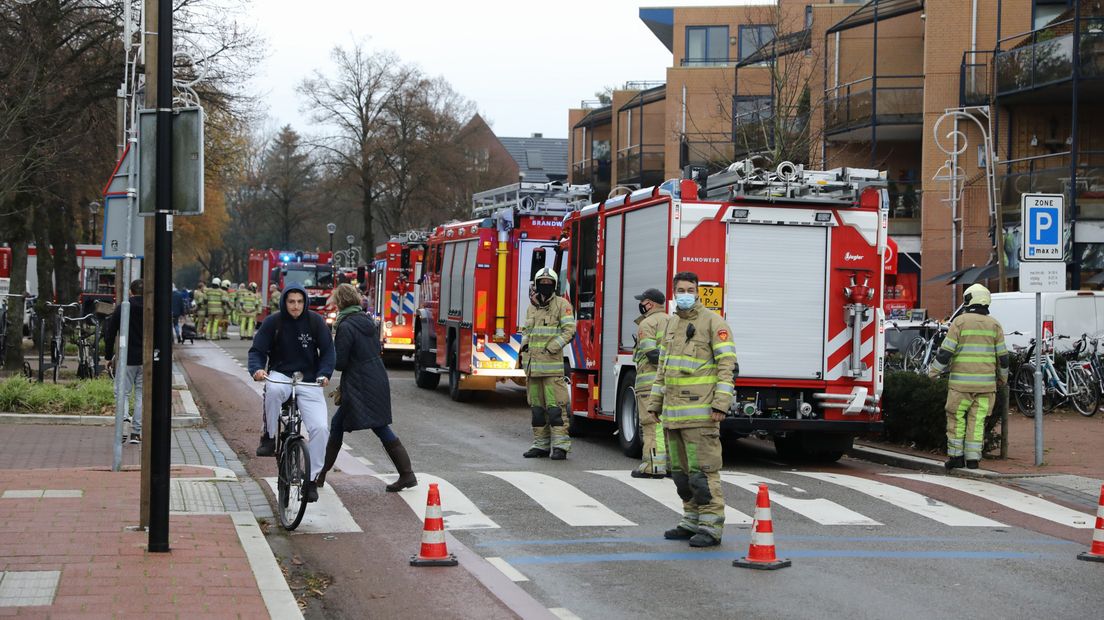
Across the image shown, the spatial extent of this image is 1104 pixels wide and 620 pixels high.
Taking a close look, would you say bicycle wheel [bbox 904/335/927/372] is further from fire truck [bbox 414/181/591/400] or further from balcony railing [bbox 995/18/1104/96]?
balcony railing [bbox 995/18/1104/96]

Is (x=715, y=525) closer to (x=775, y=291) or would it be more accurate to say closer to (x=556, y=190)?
(x=775, y=291)

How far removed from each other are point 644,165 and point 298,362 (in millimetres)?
47280

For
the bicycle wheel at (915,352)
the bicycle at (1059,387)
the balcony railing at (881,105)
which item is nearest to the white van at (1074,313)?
the bicycle at (1059,387)

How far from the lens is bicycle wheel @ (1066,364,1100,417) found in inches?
800

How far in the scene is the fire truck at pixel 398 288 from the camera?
2655 cm

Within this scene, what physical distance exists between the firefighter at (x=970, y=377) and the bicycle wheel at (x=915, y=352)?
9.91 metres

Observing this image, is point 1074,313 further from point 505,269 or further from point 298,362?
point 298,362

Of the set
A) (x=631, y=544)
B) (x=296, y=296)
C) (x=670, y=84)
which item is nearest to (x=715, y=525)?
(x=631, y=544)

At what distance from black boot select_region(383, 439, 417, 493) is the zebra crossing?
0.09 m

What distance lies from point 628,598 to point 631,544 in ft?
5.43

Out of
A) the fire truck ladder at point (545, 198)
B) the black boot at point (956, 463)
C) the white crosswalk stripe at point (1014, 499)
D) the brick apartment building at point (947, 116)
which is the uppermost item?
the brick apartment building at point (947, 116)

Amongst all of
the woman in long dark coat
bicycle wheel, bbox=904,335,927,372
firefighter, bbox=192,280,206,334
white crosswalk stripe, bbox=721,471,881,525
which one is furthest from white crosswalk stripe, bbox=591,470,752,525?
firefighter, bbox=192,280,206,334

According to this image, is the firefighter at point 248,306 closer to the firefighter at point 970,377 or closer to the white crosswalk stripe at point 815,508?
the firefighter at point 970,377

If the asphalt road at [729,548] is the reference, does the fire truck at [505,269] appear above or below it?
above
